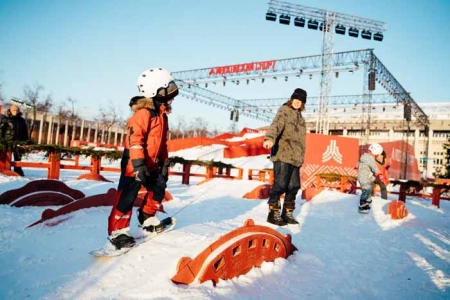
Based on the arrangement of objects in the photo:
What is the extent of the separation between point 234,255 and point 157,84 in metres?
1.58

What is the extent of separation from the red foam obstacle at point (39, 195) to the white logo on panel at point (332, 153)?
368 inches

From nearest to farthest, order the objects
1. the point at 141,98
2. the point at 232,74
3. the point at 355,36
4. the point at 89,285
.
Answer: the point at 89,285 → the point at 141,98 → the point at 355,36 → the point at 232,74

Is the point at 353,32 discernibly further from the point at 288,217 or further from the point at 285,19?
the point at 288,217

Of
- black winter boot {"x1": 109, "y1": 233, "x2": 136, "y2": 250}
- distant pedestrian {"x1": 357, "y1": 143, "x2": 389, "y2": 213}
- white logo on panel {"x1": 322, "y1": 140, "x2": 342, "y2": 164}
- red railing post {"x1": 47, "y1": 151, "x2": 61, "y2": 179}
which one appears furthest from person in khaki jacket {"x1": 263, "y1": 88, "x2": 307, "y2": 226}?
white logo on panel {"x1": 322, "y1": 140, "x2": 342, "y2": 164}

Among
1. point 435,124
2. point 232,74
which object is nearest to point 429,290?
point 232,74

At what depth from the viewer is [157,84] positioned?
2.76m

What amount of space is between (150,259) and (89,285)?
0.42 m

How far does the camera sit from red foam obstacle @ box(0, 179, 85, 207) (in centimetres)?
449

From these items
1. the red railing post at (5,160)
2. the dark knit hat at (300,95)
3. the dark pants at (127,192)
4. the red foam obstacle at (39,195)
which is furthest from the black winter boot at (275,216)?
the red railing post at (5,160)

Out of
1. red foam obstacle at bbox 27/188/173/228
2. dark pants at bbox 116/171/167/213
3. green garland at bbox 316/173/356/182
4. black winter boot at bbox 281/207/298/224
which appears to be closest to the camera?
dark pants at bbox 116/171/167/213

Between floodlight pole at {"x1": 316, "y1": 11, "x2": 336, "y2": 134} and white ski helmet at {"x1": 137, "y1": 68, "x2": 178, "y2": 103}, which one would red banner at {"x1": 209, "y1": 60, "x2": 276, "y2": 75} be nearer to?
floodlight pole at {"x1": 316, "y1": 11, "x2": 336, "y2": 134}

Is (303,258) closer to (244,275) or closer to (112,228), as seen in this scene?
(244,275)

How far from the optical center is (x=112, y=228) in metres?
2.46

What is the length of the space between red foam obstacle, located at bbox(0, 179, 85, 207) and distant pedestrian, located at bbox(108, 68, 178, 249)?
94.8 inches
